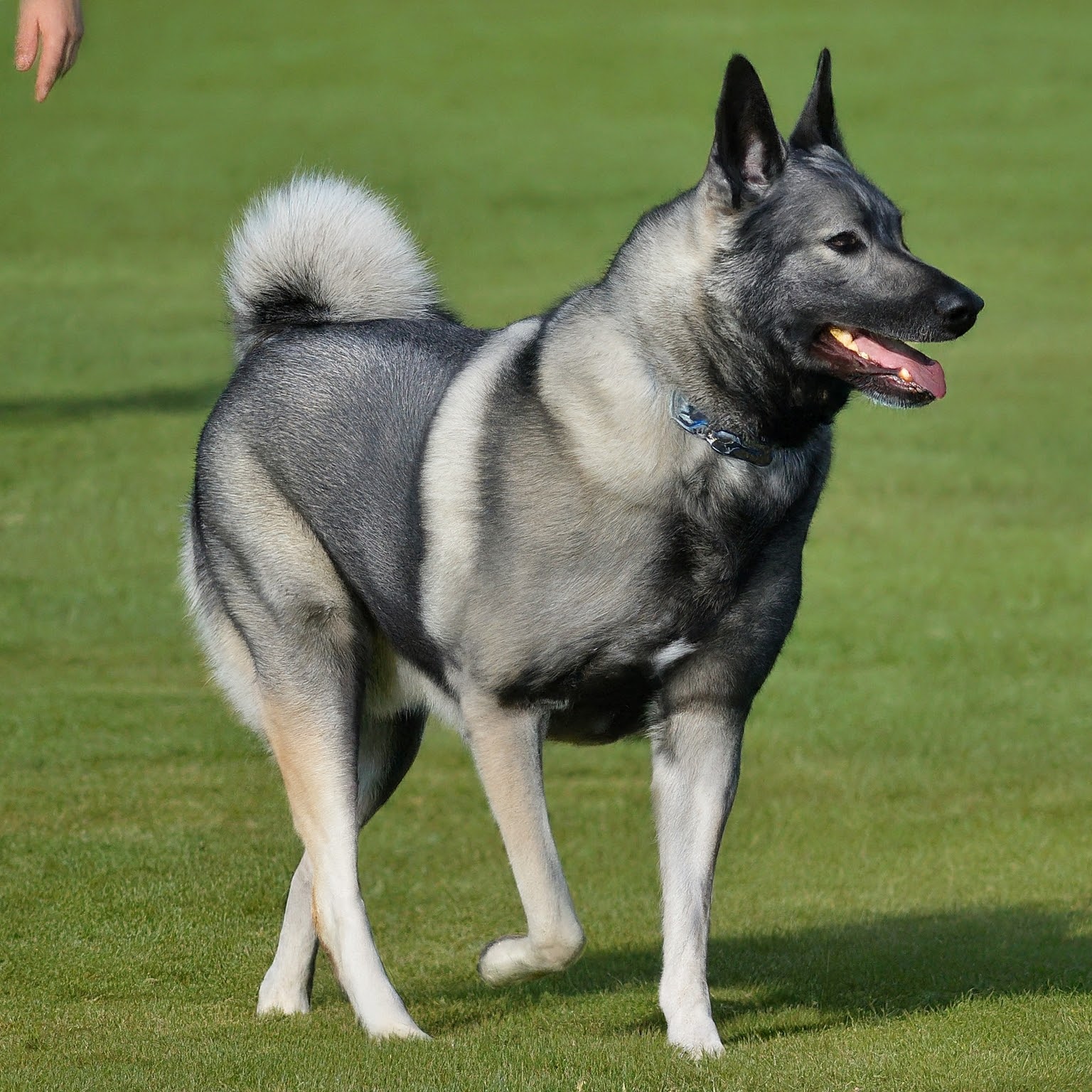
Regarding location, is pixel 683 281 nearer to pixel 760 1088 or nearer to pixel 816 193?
pixel 816 193

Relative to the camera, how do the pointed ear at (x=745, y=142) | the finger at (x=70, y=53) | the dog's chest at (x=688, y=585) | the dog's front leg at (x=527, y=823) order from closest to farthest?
1. the pointed ear at (x=745, y=142)
2. the dog's chest at (x=688, y=585)
3. the dog's front leg at (x=527, y=823)
4. the finger at (x=70, y=53)

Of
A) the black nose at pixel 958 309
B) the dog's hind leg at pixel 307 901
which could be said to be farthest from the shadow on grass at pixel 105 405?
the black nose at pixel 958 309

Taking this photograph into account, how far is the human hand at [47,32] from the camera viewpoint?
179 inches

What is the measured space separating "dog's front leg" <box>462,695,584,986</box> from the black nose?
124 centimetres

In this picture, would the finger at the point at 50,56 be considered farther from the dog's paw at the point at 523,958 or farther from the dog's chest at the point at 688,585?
the dog's paw at the point at 523,958

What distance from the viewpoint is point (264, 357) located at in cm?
505

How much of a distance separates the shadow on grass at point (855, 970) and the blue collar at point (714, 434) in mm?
1393

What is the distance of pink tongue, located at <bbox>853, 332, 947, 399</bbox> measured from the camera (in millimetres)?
4086

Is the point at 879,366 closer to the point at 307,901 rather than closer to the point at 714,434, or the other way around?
the point at 714,434

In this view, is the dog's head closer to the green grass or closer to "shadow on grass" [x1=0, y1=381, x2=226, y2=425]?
the green grass

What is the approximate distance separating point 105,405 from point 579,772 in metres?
9.03

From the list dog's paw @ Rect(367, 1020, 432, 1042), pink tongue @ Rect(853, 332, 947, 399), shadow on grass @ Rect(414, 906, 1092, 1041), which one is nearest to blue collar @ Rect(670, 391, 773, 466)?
pink tongue @ Rect(853, 332, 947, 399)

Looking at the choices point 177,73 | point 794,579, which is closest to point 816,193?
point 794,579

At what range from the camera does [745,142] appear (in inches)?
163
